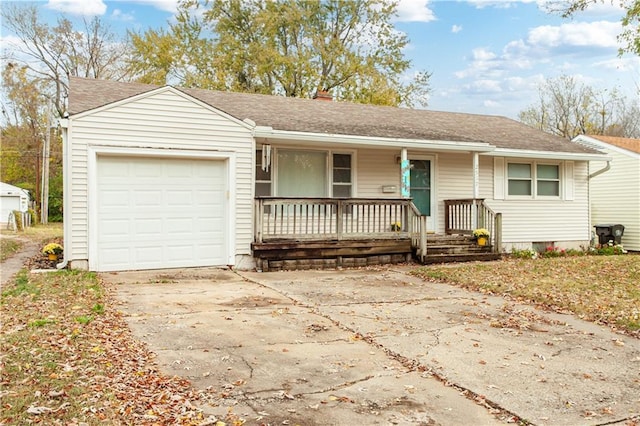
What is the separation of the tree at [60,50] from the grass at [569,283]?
28611mm

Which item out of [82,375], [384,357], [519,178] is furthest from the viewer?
[519,178]

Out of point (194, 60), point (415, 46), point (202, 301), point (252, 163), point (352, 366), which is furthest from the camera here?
point (415, 46)

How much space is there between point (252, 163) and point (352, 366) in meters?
6.99

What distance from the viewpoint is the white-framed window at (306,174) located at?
12.1m

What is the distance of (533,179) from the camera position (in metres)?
14.9

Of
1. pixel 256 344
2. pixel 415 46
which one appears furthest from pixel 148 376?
pixel 415 46

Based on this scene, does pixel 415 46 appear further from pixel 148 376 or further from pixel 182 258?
pixel 148 376

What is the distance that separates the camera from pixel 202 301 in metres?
7.19

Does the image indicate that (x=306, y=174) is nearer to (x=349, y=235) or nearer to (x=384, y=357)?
(x=349, y=235)

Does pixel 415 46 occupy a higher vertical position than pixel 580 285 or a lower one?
→ higher

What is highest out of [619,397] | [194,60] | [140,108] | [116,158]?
[194,60]

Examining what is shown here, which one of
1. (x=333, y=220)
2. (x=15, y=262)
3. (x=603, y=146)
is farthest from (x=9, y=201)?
(x=603, y=146)

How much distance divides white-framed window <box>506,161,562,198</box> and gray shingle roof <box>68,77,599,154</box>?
59 centimetres

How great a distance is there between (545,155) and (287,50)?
1902cm
